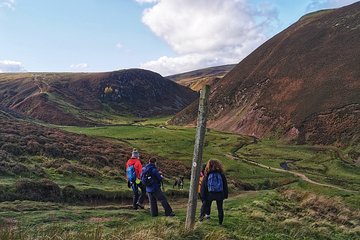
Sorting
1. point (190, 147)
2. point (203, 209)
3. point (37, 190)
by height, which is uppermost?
point (203, 209)

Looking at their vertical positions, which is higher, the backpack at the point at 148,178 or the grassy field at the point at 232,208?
the backpack at the point at 148,178

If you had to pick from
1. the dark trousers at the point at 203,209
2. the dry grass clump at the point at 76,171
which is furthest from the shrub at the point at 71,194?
the dark trousers at the point at 203,209

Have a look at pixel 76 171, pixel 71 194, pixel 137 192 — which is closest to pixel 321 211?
pixel 137 192

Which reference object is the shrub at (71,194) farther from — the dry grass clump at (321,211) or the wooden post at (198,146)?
the dry grass clump at (321,211)

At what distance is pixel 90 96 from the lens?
171500mm

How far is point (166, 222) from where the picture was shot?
49.5 ft

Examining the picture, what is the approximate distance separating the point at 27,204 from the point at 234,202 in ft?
43.4

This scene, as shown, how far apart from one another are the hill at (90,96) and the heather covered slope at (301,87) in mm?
38297

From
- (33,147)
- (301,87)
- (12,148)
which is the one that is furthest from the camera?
(301,87)

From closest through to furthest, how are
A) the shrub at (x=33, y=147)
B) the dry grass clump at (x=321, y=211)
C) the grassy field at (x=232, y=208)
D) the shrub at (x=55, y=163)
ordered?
1. the grassy field at (x=232, y=208)
2. the dry grass clump at (x=321, y=211)
3. the shrub at (x=55, y=163)
4. the shrub at (x=33, y=147)

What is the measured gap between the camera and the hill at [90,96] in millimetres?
141875

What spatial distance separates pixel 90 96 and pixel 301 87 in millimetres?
97434

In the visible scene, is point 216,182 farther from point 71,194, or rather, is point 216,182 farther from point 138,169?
point 71,194

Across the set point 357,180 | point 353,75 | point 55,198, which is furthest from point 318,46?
point 55,198
